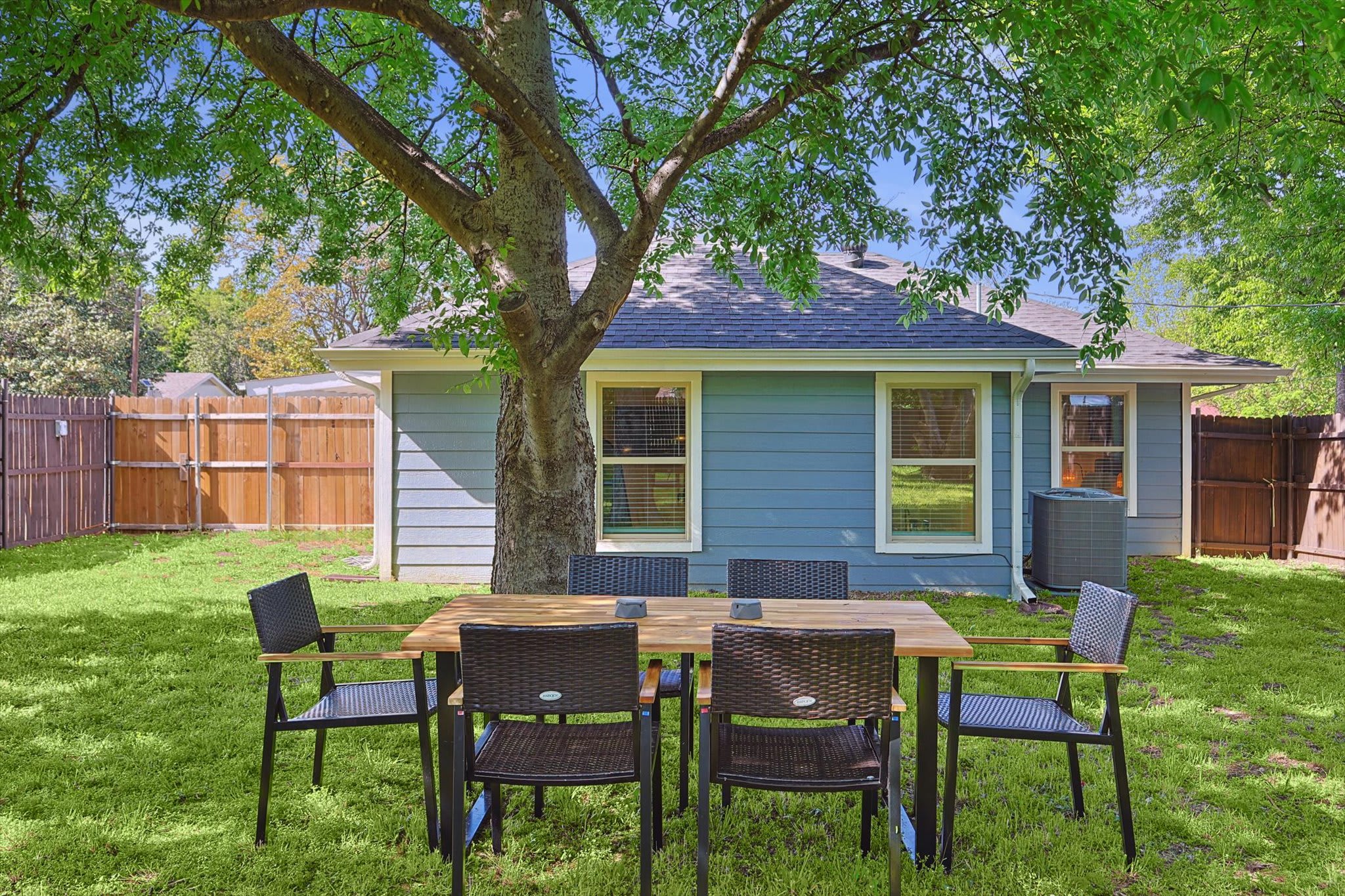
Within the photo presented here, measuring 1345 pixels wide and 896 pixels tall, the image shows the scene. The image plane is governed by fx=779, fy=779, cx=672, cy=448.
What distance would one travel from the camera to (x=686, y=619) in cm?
327

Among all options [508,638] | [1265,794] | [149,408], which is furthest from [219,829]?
[149,408]

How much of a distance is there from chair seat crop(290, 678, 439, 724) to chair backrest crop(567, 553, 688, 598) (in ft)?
2.93

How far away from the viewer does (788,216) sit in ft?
18.5

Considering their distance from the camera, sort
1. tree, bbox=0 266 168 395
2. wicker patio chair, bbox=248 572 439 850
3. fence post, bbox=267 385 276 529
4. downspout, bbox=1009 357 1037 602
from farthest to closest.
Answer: tree, bbox=0 266 168 395
fence post, bbox=267 385 276 529
downspout, bbox=1009 357 1037 602
wicker patio chair, bbox=248 572 439 850

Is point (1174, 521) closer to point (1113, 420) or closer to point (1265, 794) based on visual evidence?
point (1113, 420)

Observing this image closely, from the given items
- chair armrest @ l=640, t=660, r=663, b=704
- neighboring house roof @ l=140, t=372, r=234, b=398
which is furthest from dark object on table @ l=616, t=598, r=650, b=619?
neighboring house roof @ l=140, t=372, r=234, b=398

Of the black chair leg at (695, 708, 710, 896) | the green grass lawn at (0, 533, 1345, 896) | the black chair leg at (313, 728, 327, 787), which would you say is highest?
the black chair leg at (695, 708, 710, 896)

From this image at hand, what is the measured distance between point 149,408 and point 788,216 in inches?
428

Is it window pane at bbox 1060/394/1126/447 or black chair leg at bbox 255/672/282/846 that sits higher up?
window pane at bbox 1060/394/1126/447

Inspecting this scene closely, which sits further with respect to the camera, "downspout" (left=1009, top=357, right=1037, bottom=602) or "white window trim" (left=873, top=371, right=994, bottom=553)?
"white window trim" (left=873, top=371, right=994, bottom=553)

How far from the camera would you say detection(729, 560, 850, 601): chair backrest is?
3.99 metres

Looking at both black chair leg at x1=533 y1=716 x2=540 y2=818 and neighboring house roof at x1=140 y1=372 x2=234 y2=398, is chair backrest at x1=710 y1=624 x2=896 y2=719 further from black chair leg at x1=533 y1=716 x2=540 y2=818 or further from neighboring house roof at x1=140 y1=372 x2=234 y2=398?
neighboring house roof at x1=140 y1=372 x2=234 y2=398

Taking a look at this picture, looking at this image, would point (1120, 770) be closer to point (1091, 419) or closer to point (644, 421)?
point (644, 421)

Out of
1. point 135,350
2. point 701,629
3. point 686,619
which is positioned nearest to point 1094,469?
point 686,619
